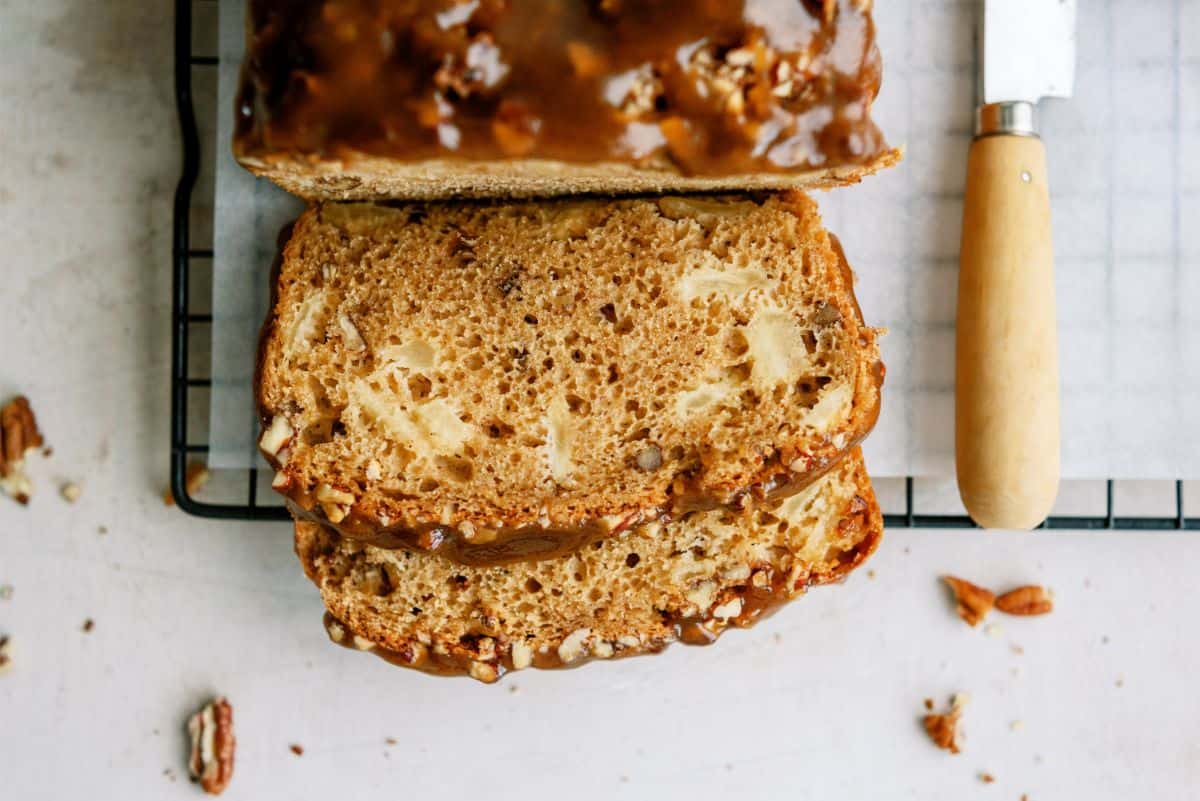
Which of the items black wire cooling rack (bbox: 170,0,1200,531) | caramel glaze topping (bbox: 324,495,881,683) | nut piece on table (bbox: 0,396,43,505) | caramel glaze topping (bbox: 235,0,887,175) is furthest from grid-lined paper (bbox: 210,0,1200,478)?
caramel glaze topping (bbox: 235,0,887,175)

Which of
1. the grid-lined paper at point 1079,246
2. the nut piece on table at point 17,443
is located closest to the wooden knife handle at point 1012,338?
the grid-lined paper at point 1079,246

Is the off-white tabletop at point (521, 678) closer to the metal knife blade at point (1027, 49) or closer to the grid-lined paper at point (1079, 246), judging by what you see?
the grid-lined paper at point (1079, 246)

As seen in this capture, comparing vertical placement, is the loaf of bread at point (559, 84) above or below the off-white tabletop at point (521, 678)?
above

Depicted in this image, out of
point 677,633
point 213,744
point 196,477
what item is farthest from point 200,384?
point 677,633

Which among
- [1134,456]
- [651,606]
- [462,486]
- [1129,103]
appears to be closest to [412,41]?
[462,486]

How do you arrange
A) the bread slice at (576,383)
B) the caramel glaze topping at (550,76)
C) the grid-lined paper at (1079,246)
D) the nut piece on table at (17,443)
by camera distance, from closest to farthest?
1. the caramel glaze topping at (550,76)
2. the bread slice at (576,383)
3. the grid-lined paper at (1079,246)
4. the nut piece on table at (17,443)

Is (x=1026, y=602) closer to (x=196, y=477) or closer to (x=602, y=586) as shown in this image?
(x=602, y=586)

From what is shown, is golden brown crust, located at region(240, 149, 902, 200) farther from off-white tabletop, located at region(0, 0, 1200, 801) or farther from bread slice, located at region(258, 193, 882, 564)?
off-white tabletop, located at region(0, 0, 1200, 801)
